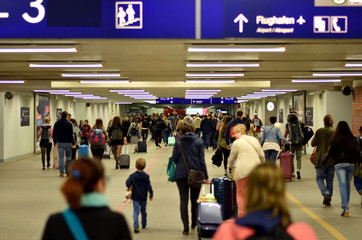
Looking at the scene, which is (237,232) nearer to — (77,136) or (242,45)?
(242,45)

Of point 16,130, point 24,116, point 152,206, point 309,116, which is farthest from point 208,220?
→ point 24,116

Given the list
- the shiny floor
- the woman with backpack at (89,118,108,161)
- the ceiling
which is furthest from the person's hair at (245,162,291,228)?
the woman with backpack at (89,118,108,161)

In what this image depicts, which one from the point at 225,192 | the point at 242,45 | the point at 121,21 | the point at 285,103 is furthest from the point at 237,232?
the point at 285,103

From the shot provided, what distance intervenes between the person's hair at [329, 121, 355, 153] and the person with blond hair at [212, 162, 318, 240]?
6621 mm

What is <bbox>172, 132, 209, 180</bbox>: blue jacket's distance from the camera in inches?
288

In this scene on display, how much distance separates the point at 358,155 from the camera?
8.99 m

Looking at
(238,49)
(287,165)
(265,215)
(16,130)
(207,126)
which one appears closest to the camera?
(265,215)

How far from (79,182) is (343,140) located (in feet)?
23.2

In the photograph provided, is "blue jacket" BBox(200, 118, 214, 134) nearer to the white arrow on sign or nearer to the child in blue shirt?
the child in blue shirt

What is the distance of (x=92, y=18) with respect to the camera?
22.5 feet

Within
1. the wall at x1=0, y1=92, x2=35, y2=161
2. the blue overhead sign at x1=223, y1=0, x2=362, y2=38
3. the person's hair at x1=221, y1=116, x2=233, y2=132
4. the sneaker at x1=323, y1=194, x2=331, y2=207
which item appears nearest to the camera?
the blue overhead sign at x1=223, y1=0, x2=362, y2=38

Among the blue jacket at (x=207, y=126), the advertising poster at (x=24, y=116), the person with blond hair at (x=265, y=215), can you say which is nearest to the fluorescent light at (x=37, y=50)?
the person with blond hair at (x=265, y=215)

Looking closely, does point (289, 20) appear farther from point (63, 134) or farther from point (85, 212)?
point (63, 134)

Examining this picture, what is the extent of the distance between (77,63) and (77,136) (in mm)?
6310
